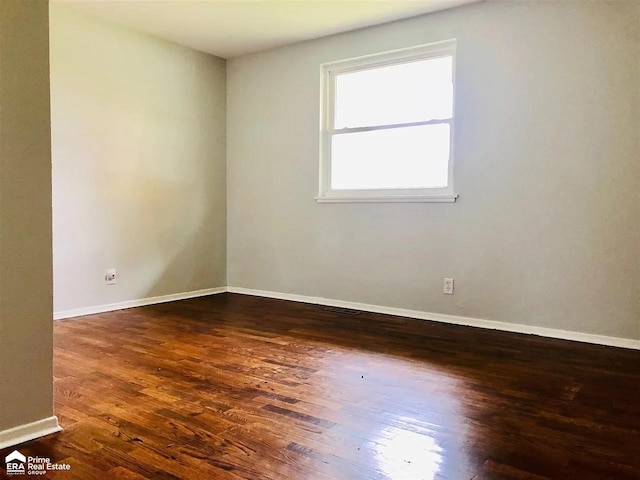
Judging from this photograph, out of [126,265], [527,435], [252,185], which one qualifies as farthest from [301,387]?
[252,185]

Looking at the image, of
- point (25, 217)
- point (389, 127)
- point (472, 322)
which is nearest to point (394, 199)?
point (389, 127)

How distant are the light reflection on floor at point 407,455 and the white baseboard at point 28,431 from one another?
1.13m

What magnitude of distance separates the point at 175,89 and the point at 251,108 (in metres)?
0.72

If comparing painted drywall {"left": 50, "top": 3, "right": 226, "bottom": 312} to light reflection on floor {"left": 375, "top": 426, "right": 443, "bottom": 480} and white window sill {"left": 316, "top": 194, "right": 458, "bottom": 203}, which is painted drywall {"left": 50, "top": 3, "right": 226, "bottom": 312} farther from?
light reflection on floor {"left": 375, "top": 426, "right": 443, "bottom": 480}

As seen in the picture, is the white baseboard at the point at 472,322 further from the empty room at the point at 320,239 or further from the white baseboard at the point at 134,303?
the white baseboard at the point at 134,303

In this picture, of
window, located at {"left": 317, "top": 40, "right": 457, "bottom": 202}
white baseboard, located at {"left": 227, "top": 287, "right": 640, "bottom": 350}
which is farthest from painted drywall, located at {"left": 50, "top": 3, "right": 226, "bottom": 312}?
window, located at {"left": 317, "top": 40, "right": 457, "bottom": 202}

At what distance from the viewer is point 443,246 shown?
3.64 metres

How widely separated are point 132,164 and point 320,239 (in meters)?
1.72

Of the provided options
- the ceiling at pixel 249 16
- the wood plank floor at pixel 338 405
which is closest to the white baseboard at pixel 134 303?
the wood plank floor at pixel 338 405

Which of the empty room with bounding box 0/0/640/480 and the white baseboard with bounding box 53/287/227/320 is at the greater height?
the empty room with bounding box 0/0/640/480

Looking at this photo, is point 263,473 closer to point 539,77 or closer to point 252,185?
point 539,77

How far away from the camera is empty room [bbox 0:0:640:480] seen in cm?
163

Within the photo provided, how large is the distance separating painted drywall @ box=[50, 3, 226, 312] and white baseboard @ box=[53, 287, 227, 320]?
4cm

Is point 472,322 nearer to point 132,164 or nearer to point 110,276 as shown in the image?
point 110,276
